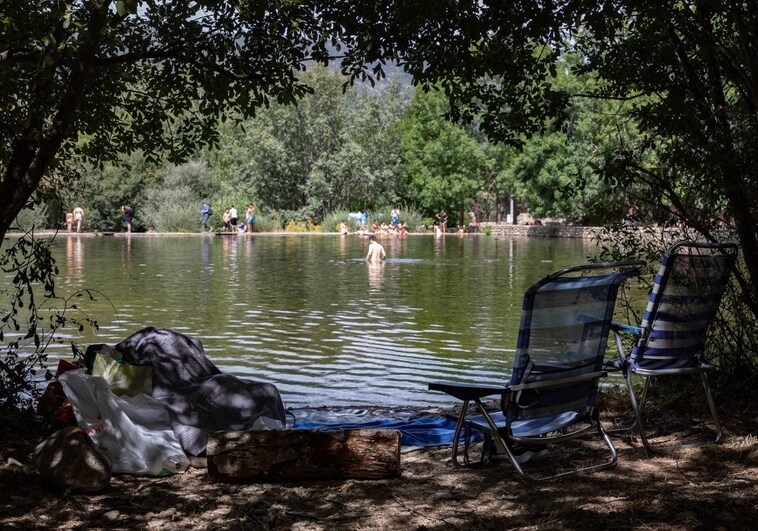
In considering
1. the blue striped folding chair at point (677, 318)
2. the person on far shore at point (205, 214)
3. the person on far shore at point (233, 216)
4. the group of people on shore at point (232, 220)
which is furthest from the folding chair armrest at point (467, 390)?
the person on far shore at point (205, 214)

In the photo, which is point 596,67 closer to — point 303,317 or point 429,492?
point 429,492

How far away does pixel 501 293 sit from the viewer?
18375 mm

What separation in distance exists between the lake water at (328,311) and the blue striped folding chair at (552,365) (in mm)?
3821

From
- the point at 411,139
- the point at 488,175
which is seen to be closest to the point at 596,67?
the point at 411,139

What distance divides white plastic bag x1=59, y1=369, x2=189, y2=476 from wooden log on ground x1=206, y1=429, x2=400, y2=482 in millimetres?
534

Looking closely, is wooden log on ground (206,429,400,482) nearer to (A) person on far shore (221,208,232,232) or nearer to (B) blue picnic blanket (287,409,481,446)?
(B) blue picnic blanket (287,409,481,446)

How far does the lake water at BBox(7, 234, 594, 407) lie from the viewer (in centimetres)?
1003

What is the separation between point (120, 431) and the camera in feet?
17.1

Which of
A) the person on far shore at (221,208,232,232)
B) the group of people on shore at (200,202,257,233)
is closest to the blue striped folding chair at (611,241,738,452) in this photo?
the group of people on shore at (200,202,257,233)

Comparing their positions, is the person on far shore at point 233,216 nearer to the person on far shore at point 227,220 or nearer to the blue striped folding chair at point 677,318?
the person on far shore at point 227,220

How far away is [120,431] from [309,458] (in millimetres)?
1207

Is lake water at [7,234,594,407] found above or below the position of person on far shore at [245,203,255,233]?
below

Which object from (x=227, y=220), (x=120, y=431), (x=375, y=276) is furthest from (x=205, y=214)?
(x=120, y=431)

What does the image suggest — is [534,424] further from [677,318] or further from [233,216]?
[233,216]
